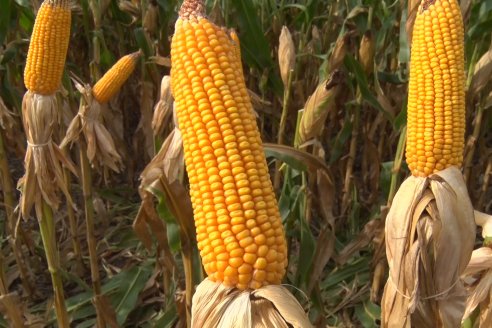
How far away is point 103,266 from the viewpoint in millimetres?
4312

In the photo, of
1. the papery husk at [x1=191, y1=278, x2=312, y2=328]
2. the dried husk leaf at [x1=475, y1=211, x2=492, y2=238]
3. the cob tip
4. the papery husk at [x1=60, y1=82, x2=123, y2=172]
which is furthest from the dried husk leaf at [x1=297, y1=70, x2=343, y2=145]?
the papery husk at [x1=191, y1=278, x2=312, y2=328]

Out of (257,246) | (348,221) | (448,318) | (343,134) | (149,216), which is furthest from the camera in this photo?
(348,221)

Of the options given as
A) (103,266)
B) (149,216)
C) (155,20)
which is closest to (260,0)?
(155,20)

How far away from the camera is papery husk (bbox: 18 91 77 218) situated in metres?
2.65

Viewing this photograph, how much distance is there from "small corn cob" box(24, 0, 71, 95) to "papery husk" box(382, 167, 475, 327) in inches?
60.6

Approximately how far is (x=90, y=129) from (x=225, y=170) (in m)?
1.91

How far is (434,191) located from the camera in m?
2.03

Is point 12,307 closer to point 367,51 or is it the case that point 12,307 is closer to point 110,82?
point 110,82

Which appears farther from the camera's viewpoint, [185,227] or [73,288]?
[73,288]

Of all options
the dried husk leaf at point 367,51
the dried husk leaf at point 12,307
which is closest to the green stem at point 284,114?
the dried husk leaf at point 367,51

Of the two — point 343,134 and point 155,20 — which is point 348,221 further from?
point 155,20

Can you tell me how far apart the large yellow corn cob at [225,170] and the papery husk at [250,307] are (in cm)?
2

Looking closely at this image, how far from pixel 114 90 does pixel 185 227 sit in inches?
39.6

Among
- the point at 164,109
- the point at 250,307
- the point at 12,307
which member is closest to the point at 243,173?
the point at 250,307
